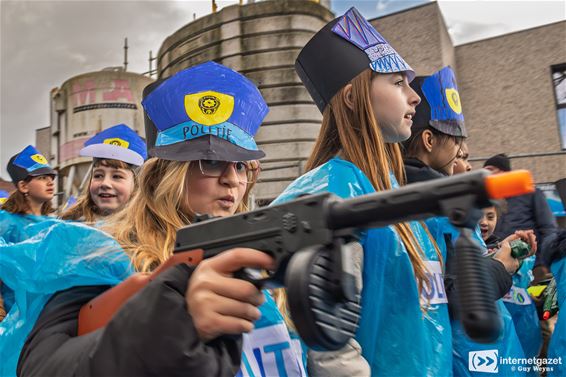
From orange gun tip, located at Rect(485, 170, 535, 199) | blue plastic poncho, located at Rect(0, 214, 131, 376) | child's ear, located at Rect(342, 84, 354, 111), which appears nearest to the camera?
orange gun tip, located at Rect(485, 170, 535, 199)

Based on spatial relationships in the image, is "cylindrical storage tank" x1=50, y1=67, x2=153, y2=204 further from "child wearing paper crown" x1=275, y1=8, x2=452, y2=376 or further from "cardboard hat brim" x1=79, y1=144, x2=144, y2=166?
"child wearing paper crown" x1=275, y1=8, x2=452, y2=376

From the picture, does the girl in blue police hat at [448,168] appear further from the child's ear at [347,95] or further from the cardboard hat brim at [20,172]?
the cardboard hat brim at [20,172]

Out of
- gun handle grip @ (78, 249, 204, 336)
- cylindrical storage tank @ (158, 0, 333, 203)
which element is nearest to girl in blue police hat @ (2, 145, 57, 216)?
gun handle grip @ (78, 249, 204, 336)

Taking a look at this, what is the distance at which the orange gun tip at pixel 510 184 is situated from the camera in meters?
0.81

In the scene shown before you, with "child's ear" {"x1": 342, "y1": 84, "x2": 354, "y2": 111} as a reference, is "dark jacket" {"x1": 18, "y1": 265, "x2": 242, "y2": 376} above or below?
below

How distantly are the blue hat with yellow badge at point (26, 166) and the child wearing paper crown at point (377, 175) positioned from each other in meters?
3.84

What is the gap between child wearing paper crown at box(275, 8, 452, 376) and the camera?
1.86 meters

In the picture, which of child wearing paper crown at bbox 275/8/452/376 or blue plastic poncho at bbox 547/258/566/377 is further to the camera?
blue plastic poncho at bbox 547/258/566/377

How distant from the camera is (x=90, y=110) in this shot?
1753 centimetres

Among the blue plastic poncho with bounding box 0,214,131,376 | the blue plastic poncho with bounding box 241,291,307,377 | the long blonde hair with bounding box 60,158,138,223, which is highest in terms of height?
the long blonde hair with bounding box 60,158,138,223

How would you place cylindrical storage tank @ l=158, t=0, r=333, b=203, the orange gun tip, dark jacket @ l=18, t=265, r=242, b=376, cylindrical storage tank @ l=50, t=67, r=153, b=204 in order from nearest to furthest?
the orange gun tip
dark jacket @ l=18, t=265, r=242, b=376
cylindrical storage tank @ l=158, t=0, r=333, b=203
cylindrical storage tank @ l=50, t=67, r=153, b=204

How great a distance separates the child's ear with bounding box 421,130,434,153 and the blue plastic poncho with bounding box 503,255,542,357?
113 centimetres

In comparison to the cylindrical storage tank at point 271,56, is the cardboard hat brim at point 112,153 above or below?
below

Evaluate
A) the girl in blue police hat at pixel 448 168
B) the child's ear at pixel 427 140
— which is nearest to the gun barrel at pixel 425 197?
the girl in blue police hat at pixel 448 168
